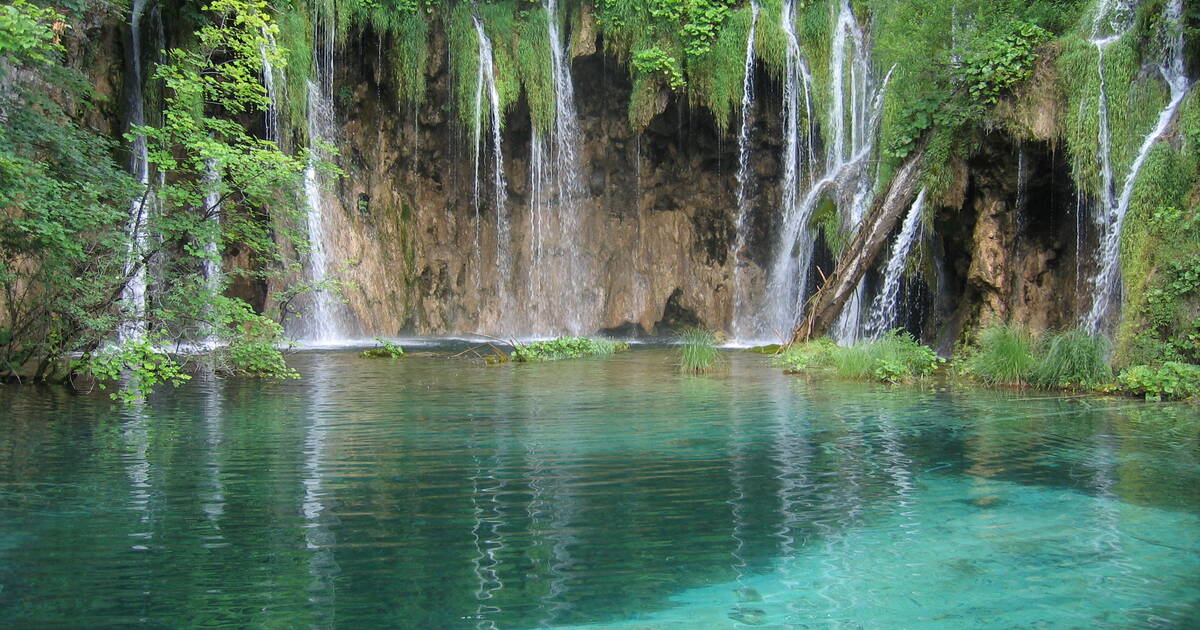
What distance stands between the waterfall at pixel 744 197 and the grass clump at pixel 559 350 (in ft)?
21.9

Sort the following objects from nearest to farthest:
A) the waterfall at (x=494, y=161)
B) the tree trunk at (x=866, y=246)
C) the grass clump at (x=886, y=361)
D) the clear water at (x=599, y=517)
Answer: the clear water at (x=599, y=517)
the grass clump at (x=886, y=361)
the tree trunk at (x=866, y=246)
the waterfall at (x=494, y=161)

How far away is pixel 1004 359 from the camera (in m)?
11.2

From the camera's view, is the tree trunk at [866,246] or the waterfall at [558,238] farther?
the waterfall at [558,238]

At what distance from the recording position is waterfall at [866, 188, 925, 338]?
1493cm

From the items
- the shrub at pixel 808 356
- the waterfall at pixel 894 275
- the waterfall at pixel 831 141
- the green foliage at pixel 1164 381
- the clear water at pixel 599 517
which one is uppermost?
the waterfall at pixel 831 141

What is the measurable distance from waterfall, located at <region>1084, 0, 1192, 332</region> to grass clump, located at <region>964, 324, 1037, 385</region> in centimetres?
120

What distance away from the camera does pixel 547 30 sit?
22594 mm

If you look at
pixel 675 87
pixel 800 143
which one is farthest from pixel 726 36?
pixel 800 143

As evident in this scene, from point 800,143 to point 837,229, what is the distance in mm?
3977

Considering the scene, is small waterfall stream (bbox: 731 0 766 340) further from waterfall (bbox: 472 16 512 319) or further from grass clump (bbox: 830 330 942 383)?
grass clump (bbox: 830 330 942 383)

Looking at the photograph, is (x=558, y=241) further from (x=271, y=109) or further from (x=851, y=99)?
(x=851, y=99)

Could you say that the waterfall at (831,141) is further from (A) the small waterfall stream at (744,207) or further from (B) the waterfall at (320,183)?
(B) the waterfall at (320,183)

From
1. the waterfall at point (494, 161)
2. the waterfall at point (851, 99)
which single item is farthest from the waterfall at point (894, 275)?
the waterfall at point (494, 161)

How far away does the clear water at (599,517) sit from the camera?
4.03 metres
